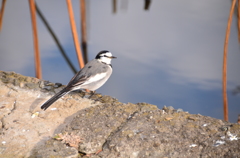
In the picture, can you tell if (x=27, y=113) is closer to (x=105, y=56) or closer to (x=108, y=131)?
(x=108, y=131)

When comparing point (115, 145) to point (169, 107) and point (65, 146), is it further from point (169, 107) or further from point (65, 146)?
point (169, 107)

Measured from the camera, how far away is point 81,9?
22.0ft

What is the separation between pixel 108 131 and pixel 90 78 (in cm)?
116

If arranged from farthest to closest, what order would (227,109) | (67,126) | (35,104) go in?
(227,109), (35,104), (67,126)

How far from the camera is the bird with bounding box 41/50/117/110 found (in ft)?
12.1

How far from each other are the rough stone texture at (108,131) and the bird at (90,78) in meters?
0.16

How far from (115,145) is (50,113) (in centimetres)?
108

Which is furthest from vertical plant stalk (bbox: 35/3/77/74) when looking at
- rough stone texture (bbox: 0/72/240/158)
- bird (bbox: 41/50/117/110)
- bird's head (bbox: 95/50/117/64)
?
rough stone texture (bbox: 0/72/240/158)

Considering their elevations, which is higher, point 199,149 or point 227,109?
point 199,149

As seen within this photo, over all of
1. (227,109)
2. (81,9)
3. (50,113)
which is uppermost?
(81,9)

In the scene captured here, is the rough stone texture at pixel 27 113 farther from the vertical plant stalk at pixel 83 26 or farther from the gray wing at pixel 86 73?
the vertical plant stalk at pixel 83 26

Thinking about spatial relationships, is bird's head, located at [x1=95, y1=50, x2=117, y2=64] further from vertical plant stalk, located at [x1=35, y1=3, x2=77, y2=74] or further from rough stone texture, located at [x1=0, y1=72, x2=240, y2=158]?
vertical plant stalk, located at [x1=35, y1=3, x2=77, y2=74]

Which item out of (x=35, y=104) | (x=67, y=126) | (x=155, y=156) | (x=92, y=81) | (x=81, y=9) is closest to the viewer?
(x=155, y=156)

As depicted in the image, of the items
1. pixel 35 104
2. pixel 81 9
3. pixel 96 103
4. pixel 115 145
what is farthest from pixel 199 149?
pixel 81 9
